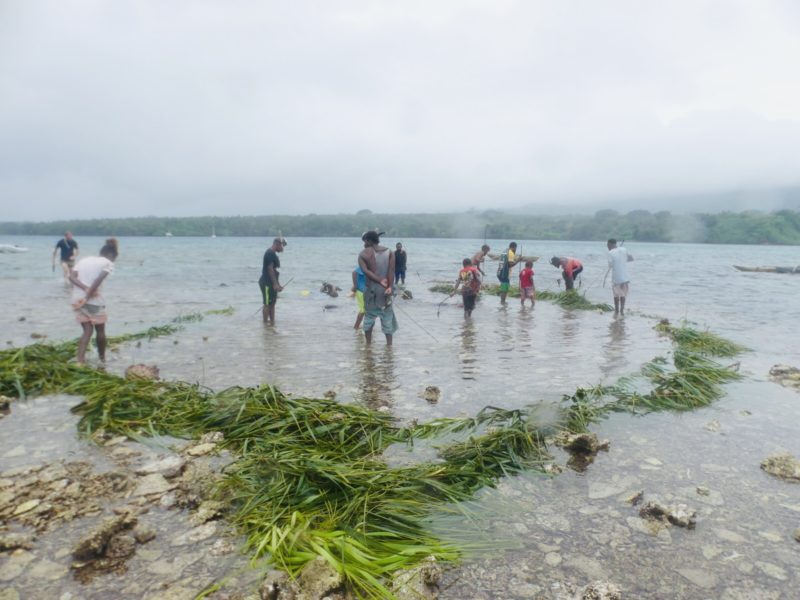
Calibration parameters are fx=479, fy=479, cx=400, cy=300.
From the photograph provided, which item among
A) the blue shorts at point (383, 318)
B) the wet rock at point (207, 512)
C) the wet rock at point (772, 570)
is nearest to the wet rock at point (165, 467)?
the wet rock at point (207, 512)

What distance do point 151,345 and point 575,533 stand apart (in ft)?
30.1

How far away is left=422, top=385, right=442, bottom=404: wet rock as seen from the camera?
6.49m

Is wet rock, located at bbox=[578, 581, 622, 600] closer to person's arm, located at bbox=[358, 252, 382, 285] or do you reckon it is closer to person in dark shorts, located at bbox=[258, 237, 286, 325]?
person's arm, located at bbox=[358, 252, 382, 285]

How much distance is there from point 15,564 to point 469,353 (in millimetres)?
7681

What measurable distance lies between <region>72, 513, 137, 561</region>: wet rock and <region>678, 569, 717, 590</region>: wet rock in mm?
3731

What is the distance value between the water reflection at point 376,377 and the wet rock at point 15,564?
3679 mm

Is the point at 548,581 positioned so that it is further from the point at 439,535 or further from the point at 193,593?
the point at 193,593

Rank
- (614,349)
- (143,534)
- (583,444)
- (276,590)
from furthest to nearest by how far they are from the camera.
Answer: (614,349)
(583,444)
(143,534)
(276,590)

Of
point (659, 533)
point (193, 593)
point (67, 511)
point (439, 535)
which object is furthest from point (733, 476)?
point (67, 511)

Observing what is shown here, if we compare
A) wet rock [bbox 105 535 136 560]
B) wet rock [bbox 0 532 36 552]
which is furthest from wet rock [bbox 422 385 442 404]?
wet rock [bbox 0 532 36 552]

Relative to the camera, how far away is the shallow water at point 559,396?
316 centimetres

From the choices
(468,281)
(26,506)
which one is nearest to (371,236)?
(468,281)

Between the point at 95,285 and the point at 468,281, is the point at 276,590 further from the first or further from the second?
the point at 468,281

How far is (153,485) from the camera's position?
4.00 metres
